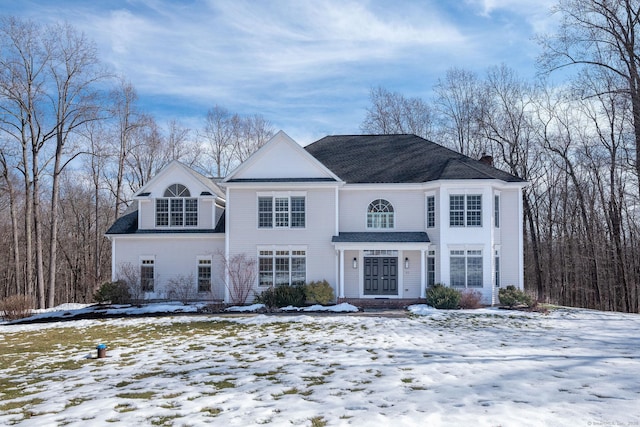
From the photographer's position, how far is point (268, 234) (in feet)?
74.4

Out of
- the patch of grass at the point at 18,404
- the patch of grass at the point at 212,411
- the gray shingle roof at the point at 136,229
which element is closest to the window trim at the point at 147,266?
the gray shingle roof at the point at 136,229

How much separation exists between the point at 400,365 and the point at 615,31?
1870 cm

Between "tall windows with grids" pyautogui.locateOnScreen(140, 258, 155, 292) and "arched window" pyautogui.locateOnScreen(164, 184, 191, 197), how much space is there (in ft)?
10.5

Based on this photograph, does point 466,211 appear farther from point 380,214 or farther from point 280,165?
point 280,165

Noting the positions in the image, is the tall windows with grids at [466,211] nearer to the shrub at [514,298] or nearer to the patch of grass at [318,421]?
the shrub at [514,298]

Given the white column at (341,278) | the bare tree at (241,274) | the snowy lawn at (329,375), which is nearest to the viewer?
the snowy lawn at (329,375)

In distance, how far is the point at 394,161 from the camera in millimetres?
24672

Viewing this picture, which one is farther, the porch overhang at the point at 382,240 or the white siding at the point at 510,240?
the white siding at the point at 510,240

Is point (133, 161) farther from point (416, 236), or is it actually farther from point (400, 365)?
point (400, 365)

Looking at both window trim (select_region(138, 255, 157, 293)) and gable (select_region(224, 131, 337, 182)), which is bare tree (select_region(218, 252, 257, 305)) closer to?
gable (select_region(224, 131, 337, 182))

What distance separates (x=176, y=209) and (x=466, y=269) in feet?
44.5

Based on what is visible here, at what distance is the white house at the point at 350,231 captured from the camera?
21812 mm

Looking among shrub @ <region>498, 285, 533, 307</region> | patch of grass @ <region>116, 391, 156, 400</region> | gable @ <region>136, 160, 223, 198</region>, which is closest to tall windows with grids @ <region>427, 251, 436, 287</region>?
shrub @ <region>498, 285, 533, 307</region>

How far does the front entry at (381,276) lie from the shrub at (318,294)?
2059 millimetres
